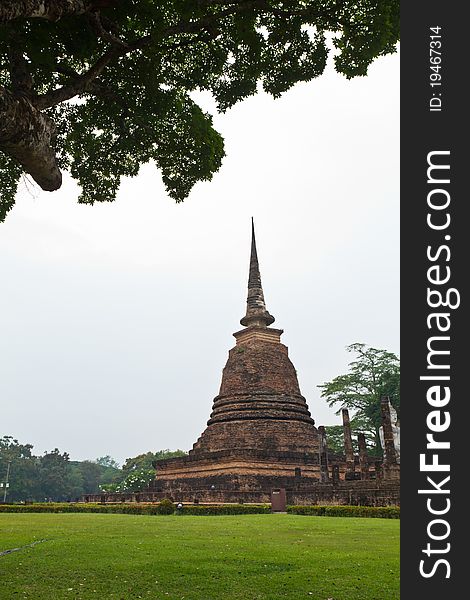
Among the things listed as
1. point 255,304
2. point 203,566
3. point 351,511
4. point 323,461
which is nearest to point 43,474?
point 255,304

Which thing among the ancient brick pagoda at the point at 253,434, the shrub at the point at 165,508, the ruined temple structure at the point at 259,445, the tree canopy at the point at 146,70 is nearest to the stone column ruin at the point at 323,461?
the ruined temple structure at the point at 259,445

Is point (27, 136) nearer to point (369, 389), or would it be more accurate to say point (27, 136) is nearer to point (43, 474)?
point (369, 389)

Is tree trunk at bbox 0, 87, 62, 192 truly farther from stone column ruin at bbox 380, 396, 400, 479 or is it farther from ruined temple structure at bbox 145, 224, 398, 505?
stone column ruin at bbox 380, 396, 400, 479

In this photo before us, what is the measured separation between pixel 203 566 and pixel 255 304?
30.0 m

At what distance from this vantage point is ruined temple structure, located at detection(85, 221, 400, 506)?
24.8 meters

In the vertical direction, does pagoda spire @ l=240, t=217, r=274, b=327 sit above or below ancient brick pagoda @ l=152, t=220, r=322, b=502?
above

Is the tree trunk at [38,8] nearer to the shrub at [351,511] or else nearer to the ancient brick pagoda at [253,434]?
the shrub at [351,511]

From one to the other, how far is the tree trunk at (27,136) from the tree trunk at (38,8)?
2.64 feet

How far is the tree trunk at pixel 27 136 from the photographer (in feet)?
20.0

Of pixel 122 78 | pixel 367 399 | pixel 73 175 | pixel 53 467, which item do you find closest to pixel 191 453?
pixel 367 399

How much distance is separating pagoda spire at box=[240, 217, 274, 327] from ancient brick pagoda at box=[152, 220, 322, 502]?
67 millimetres

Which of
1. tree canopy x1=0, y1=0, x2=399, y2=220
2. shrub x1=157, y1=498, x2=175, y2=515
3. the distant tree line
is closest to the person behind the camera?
tree canopy x1=0, y1=0, x2=399, y2=220

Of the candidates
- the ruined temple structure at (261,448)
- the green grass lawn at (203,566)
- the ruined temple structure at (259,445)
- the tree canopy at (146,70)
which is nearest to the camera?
the green grass lawn at (203,566)

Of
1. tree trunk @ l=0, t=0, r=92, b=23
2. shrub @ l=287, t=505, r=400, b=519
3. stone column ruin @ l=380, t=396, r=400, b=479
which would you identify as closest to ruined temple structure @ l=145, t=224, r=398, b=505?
stone column ruin @ l=380, t=396, r=400, b=479
